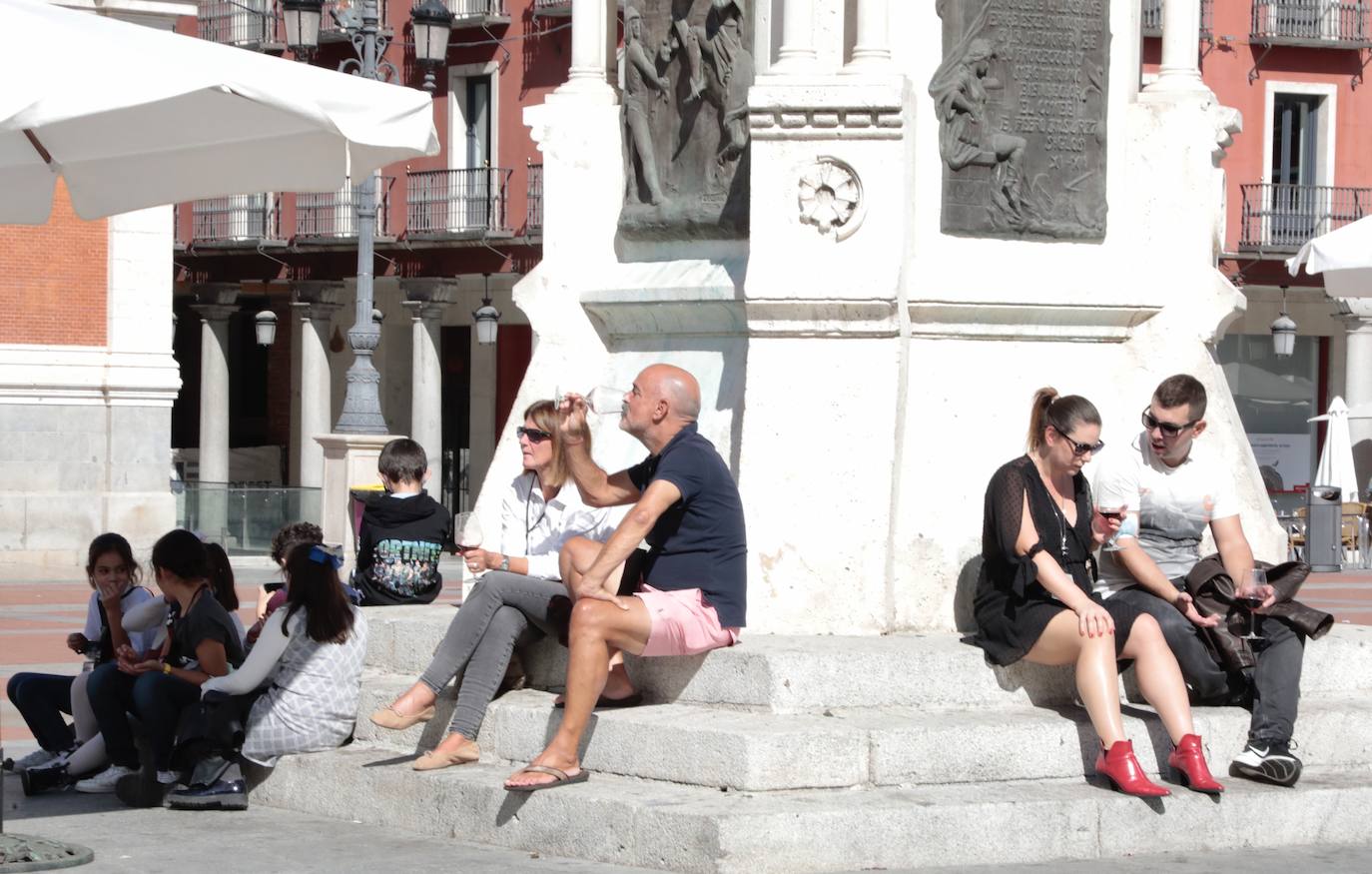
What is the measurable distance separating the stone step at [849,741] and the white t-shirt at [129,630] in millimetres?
1282

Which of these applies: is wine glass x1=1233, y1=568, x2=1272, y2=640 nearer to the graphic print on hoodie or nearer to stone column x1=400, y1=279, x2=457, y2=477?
the graphic print on hoodie

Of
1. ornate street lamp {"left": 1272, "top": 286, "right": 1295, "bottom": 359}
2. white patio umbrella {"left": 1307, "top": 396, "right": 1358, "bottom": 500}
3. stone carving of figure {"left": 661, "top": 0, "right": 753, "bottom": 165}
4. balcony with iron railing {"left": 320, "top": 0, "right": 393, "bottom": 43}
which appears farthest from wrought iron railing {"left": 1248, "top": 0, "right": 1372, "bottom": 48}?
stone carving of figure {"left": 661, "top": 0, "right": 753, "bottom": 165}

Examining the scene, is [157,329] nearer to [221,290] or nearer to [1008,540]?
[1008,540]

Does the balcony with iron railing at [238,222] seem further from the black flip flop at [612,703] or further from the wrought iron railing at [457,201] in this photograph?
the black flip flop at [612,703]

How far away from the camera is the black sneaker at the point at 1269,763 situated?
813cm

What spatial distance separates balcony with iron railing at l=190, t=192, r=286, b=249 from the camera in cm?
4491

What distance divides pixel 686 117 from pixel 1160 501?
8.00 feet

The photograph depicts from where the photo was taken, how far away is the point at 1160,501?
865 cm

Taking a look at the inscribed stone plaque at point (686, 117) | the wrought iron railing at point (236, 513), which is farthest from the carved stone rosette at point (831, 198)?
the wrought iron railing at point (236, 513)

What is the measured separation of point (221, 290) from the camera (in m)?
45.9

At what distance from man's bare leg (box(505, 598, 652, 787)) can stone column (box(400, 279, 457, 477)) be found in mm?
33522

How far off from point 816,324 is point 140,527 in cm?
1678

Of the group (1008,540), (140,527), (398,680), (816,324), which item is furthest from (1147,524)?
(140,527)

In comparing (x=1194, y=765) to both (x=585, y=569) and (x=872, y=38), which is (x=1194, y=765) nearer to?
(x=585, y=569)
